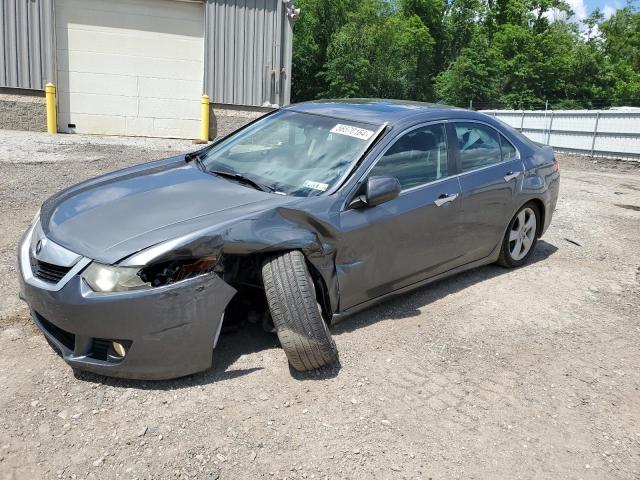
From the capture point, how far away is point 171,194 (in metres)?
3.83

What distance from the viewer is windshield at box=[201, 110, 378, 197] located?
404 centimetres

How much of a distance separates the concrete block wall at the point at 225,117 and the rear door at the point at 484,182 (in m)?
11.8

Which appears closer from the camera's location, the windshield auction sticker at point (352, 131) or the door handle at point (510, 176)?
the windshield auction sticker at point (352, 131)

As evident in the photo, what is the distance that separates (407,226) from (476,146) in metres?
1.30

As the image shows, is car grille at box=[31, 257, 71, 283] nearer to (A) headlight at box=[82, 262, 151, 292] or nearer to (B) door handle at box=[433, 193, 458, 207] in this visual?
(A) headlight at box=[82, 262, 151, 292]

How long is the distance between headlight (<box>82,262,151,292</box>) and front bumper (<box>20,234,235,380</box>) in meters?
0.04

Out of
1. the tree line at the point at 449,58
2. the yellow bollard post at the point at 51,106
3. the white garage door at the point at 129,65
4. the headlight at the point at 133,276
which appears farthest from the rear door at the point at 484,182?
the tree line at the point at 449,58

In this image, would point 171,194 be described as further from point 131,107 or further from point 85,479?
point 131,107

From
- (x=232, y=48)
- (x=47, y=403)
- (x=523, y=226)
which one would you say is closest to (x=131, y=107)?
(x=232, y=48)

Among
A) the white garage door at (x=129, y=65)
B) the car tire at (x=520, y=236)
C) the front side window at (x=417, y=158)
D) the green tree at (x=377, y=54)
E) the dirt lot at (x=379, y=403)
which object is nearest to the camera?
the dirt lot at (x=379, y=403)

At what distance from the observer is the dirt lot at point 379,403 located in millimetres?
2834

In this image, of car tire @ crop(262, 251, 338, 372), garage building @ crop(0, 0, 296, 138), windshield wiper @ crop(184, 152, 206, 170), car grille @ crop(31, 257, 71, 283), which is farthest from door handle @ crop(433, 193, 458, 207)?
garage building @ crop(0, 0, 296, 138)

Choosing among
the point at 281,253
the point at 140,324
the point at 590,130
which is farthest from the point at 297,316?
the point at 590,130

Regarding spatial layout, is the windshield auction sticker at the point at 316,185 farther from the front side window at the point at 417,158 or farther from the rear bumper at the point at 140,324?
the rear bumper at the point at 140,324
